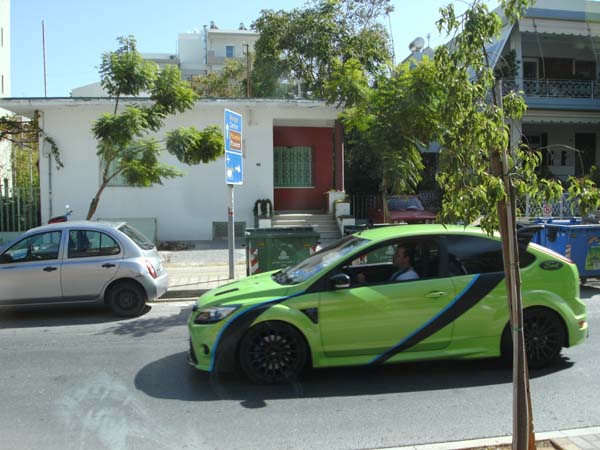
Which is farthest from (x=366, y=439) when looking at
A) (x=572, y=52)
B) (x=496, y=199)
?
(x=572, y=52)

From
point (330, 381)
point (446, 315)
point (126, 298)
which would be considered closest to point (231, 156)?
point (126, 298)

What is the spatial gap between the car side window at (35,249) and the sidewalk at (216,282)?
2.21 metres

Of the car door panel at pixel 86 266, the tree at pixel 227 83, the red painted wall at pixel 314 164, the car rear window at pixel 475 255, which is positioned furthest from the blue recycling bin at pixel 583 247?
the tree at pixel 227 83

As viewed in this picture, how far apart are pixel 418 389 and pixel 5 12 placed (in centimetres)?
3085

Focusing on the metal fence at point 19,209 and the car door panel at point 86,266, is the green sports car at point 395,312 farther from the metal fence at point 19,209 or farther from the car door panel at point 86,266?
the metal fence at point 19,209

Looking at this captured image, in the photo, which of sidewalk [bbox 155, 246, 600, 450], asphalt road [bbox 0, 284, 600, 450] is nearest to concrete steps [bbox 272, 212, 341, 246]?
sidewalk [bbox 155, 246, 600, 450]

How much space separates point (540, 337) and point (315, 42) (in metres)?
21.1

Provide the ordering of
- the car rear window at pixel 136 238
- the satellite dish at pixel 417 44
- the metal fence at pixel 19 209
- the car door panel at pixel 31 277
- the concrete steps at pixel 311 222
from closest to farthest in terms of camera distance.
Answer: the car door panel at pixel 31 277 < the car rear window at pixel 136 238 < the metal fence at pixel 19 209 < the concrete steps at pixel 311 222 < the satellite dish at pixel 417 44

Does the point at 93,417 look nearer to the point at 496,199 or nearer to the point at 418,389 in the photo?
the point at 418,389

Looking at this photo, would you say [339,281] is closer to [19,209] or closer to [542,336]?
[542,336]

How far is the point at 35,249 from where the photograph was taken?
8.48 metres

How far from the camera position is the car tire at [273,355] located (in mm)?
5336

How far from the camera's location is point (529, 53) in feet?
79.1

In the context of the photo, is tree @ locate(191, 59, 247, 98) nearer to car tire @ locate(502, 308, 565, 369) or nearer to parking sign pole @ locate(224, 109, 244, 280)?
parking sign pole @ locate(224, 109, 244, 280)
